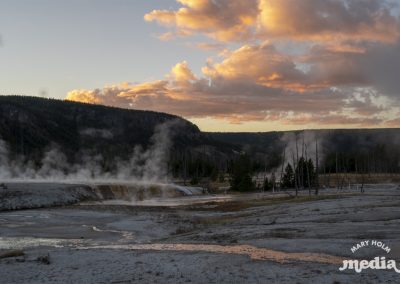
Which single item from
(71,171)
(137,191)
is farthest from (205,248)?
(71,171)

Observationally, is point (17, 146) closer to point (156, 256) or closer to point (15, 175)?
point (15, 175)

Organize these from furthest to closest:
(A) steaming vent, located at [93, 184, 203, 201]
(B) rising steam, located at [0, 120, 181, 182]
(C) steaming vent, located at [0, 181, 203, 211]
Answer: (B) rising steam, located at [0, 120, 181, 182]
(A) steaming vent, located at [93, 184, 203, 201]
(C) steaming vent, located at [0, 181, 203, 211]

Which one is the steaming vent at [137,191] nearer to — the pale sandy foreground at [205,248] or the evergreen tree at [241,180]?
the evergreen tree at [241,180]

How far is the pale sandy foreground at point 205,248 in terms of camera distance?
19.2 meters

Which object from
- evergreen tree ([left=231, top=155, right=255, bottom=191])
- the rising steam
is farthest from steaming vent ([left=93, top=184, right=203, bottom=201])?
the rising steam

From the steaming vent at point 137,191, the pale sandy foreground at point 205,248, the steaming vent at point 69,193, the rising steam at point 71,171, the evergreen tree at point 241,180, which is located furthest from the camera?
the evergreen tree at point 241,180

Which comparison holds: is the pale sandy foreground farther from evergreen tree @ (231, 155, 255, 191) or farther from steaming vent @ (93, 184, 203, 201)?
evergreen tree @ (231, 155, 255, 191)

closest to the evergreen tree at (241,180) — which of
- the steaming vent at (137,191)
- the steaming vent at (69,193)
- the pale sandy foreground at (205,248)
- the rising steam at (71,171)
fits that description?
the steaming vent at (137,191)

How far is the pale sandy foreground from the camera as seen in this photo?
19.2 metres

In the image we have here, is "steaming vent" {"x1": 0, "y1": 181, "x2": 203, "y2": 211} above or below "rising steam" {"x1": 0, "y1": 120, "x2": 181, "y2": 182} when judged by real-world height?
below

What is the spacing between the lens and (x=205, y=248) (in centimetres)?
2575

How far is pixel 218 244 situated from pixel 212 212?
2446 cm

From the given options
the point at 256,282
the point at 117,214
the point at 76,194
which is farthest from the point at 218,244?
the point at 76,194

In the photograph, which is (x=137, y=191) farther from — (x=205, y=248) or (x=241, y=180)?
(x=205, y=248)
